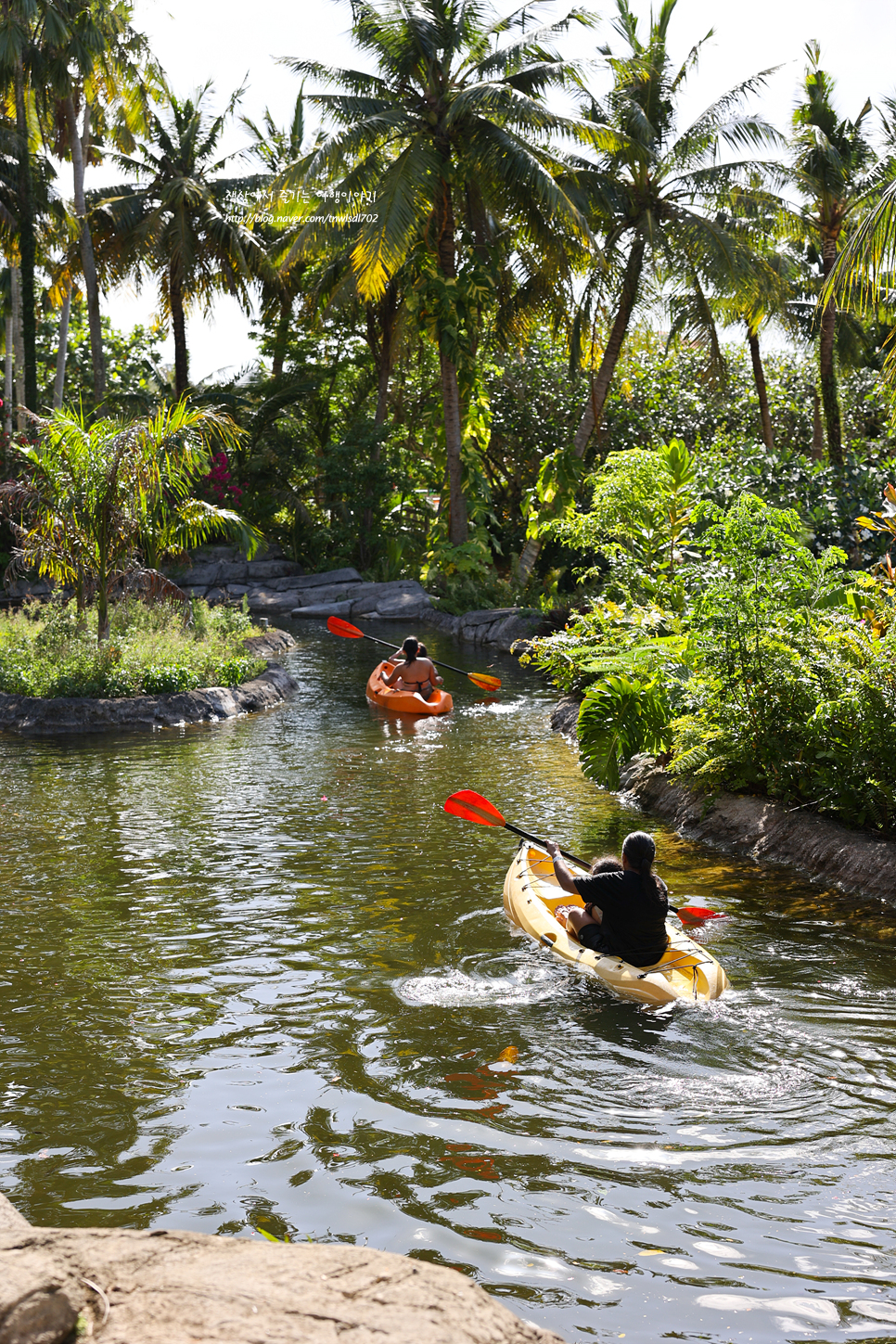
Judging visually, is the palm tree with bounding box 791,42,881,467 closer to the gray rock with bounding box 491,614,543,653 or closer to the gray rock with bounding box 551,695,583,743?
the gray rock with bounding box 491,614,543,653

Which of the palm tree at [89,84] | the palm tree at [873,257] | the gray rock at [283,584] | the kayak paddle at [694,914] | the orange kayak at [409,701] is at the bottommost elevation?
the kayak paddle at [694,914]

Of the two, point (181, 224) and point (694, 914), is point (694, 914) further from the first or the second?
point (181, 224)

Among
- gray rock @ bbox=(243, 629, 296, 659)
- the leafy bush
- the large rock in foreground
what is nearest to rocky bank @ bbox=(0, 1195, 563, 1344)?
the large rock in foreground

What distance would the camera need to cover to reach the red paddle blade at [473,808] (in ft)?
27.4

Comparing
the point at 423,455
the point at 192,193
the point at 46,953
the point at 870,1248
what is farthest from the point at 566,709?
the point at 423,455

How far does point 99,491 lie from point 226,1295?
46.6ft

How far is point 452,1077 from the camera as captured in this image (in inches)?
208

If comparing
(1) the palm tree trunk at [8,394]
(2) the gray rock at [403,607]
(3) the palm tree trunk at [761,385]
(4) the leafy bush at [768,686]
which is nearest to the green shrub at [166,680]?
(4) the leafy bush at [768,686]

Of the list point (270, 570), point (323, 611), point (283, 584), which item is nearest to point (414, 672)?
point (323, 611)

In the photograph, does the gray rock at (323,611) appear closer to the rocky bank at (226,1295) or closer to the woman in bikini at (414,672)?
the woman in bikini at (414,672)

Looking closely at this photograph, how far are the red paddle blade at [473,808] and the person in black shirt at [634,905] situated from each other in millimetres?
1943

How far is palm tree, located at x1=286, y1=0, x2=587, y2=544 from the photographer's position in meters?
21.5

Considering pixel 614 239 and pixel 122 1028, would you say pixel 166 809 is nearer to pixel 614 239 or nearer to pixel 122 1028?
pixel 122 1028

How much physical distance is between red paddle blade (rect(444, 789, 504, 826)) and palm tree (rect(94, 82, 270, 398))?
25955 millimetres
